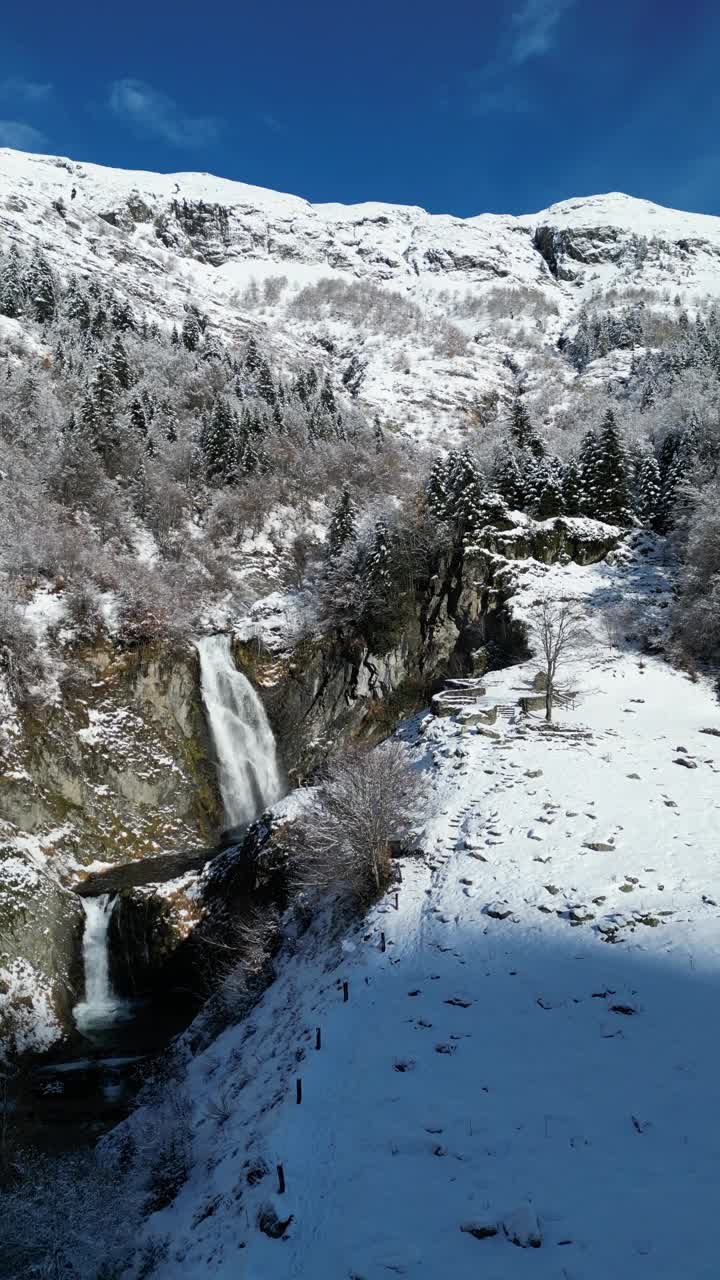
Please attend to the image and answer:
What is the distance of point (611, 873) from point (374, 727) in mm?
22763

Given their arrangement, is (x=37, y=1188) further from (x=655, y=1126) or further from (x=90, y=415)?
(x=90, y=415)

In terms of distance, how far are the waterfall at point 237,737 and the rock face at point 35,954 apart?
407 inches

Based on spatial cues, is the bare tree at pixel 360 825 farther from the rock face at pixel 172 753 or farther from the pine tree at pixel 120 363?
the pine tree at pixel 120 363

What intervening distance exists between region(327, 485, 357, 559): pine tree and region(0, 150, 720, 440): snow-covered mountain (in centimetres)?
4165

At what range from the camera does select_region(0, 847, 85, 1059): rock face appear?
914 inches

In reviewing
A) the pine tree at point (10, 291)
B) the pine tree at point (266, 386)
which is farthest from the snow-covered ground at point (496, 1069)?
the pine tree at point (10, 291)

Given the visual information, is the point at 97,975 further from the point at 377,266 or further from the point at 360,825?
the point at 377,266

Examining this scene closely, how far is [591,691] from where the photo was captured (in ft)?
105

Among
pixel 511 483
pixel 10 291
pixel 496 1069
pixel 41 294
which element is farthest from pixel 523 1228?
pixel 41 294

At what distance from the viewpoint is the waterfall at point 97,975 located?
24469 mm

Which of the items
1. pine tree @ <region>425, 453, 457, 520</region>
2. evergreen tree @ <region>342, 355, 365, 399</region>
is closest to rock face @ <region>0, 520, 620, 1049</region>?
pine tree @ <region>425, 453, 457, 520</region>

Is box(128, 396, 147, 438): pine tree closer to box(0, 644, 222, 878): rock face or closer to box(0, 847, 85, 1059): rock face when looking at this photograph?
box(0, 644, 222, 878): rock face

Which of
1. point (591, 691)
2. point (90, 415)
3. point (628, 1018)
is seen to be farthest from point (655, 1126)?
point (90, 415)

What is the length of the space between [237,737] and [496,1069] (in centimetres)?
2831
